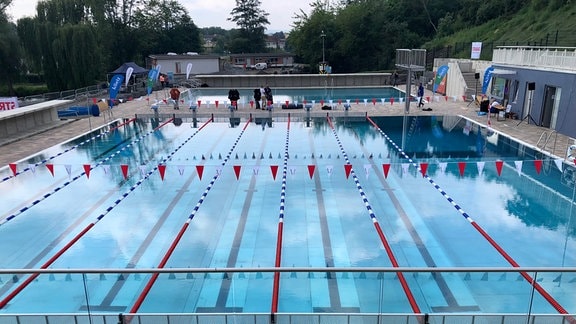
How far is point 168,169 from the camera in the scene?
42.9ft

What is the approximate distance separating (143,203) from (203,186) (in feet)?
5.63

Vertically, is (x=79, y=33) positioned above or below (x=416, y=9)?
below

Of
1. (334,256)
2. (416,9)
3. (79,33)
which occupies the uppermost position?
(416,9)

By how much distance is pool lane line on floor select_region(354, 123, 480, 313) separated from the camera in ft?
19.8

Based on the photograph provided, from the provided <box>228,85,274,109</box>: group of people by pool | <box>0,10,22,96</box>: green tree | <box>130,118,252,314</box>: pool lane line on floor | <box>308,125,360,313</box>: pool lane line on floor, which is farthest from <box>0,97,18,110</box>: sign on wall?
<box>0,10,22,96</box>: green tree

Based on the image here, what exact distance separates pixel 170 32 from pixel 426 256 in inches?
2421

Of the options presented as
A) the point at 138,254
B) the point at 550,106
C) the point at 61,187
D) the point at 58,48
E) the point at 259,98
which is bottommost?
the point at 138,254

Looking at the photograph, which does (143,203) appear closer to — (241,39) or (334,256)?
(334,256)

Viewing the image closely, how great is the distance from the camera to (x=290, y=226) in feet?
29.0

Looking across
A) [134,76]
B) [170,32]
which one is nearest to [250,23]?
[170,32]

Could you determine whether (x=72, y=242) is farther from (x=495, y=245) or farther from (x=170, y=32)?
(x=170, y=32)

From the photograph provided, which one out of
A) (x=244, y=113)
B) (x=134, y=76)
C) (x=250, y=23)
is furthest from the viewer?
(x=250, y=23)

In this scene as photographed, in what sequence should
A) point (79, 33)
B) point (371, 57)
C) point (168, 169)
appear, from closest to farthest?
1. point (168, 169)
2. point (79, 33)
3. point (371, 57)

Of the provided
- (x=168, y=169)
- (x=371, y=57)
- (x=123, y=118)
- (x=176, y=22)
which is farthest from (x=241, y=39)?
(x=168, y=169)
